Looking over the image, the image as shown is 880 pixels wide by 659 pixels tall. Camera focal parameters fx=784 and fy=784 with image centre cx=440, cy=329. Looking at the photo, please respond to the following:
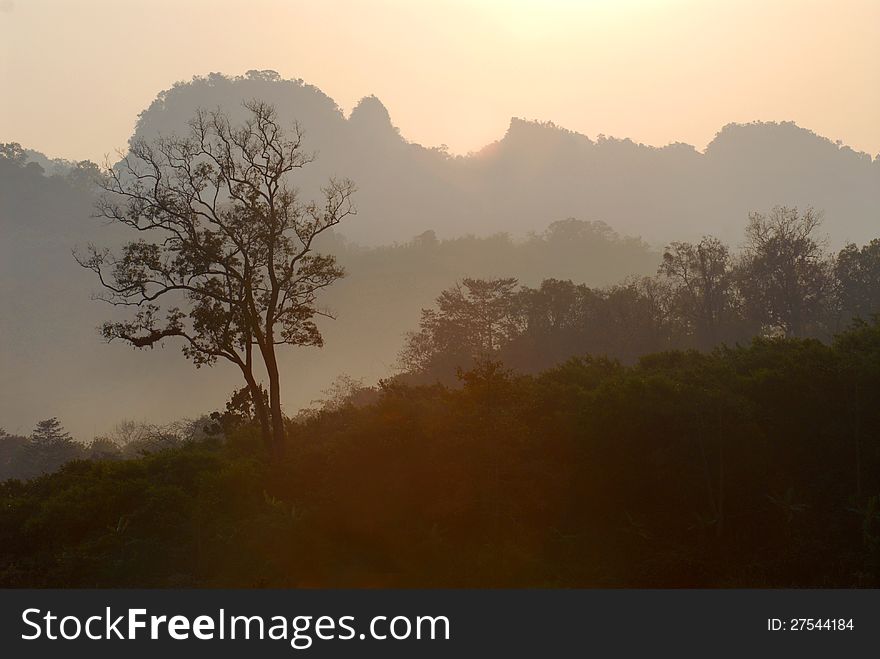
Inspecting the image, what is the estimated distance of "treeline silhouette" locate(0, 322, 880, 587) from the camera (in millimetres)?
27984

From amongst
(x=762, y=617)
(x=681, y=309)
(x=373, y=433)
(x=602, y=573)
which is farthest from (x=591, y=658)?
(x=681, y=309)

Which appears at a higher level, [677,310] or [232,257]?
[677,310]

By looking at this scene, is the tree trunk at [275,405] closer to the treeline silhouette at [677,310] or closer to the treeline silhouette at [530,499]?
the treeline silhouette at [530,499]

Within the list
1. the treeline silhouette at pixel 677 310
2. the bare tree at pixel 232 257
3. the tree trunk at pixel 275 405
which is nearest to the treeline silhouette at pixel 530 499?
the tree trunk at pixel 275 405

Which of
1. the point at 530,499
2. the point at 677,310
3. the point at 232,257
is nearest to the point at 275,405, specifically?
the point at 232,257

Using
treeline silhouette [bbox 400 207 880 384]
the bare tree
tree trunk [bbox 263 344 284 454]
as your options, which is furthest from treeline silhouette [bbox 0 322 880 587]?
treeline silhouette [bbox 400 207 880 384]

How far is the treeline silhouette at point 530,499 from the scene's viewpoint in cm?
2798

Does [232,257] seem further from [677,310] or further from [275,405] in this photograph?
[677,310]

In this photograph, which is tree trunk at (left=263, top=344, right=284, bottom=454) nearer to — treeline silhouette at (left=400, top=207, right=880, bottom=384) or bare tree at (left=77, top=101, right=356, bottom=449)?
bare tree at (left=77, top=101, right=356, bottom=449)

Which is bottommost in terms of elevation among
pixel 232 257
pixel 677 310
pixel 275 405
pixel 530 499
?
pixel 530 499

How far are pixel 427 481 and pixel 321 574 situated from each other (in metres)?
6.13

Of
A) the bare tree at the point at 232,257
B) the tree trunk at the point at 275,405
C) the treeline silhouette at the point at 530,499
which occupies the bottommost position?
the treeline silhouette at the point at 530,499

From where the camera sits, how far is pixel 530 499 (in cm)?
3078

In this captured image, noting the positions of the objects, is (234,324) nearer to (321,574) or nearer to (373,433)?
(373,433)
